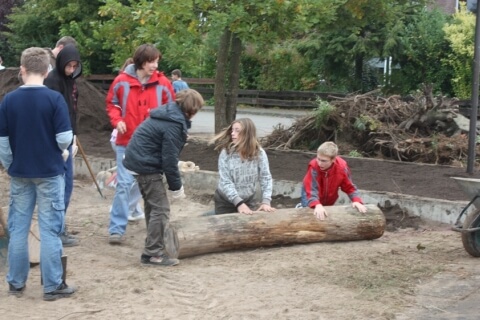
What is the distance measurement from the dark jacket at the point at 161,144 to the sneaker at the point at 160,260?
60 centimetres

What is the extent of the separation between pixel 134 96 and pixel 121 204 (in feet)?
3.58

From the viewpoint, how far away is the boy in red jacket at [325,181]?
789 centimetres

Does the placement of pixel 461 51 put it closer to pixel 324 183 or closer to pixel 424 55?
pixel 424 55

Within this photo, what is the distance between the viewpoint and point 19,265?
6012mm

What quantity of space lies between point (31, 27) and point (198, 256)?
27.0 meters

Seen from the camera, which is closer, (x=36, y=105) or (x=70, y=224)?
(x=36, y=105)

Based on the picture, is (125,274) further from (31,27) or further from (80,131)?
(31,27)

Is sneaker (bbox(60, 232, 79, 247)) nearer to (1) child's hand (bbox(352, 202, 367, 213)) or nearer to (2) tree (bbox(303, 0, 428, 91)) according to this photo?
(1) child's hand (bbox(352, 202, 367, 213))

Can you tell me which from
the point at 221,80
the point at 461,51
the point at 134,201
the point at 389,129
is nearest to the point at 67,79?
the point at 134,201

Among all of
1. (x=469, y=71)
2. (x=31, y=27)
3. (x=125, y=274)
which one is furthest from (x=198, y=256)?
(x=31, y=27)

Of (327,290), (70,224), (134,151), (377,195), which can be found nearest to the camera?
(327,290)

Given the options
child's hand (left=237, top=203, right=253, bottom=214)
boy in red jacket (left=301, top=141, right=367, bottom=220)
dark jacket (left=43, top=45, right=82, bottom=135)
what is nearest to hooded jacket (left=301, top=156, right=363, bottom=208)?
boy in red jacket (left=301, top=141, right=367, bottom=220)

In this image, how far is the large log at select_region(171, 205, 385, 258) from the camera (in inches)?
289

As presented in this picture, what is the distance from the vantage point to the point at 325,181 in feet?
26.8
